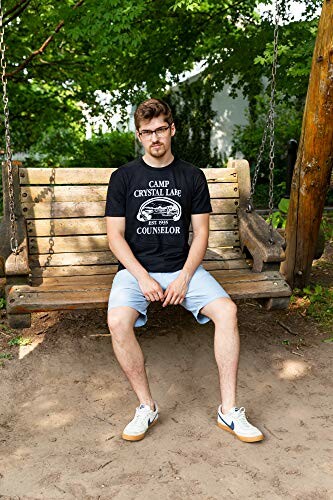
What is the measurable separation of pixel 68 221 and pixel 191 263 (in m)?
1.35

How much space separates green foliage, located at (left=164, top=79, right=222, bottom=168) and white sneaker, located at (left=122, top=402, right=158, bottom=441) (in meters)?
8.70

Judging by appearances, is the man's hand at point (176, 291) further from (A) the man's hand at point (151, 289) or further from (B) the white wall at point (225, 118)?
(B) the white wall at point (225, 118)

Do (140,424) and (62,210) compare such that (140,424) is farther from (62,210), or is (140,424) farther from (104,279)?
(62,210)

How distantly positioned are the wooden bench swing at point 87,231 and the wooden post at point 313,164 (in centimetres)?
46

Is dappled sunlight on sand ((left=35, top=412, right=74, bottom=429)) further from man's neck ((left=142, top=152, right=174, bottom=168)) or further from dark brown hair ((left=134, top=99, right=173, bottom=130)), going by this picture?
dark brown hair ((left=134, top=99, right=173, bottom=130))

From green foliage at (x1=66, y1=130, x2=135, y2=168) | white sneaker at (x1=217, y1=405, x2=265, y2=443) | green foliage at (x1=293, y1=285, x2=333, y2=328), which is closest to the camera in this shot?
white sneaker at (x1=217, y1=405, x2=265, y2=443)

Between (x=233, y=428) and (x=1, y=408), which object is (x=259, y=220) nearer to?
(x=233, y=428)

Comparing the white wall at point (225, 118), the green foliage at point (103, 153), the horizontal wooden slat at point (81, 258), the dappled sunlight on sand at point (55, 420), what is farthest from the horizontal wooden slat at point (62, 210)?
the white wall at point (225, 118)

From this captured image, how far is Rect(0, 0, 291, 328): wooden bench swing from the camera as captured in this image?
3932 millimetres

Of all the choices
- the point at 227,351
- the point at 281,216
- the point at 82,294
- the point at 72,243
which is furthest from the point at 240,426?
the point at 281,216

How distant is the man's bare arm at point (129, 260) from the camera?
10.6ft

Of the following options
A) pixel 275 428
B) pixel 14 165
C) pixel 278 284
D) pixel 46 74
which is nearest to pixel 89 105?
pixel 46 74

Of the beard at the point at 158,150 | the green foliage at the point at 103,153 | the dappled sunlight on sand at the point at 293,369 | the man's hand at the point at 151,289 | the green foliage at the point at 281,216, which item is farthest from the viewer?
the green foliage at the point at 103,153

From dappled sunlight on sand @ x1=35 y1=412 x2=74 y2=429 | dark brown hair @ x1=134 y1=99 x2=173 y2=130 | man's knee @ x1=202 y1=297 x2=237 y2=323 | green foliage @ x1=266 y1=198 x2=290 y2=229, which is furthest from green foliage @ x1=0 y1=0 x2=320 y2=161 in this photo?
dappled sunlight on sand @ x1=35 y1=412 x2=74 y2=429
